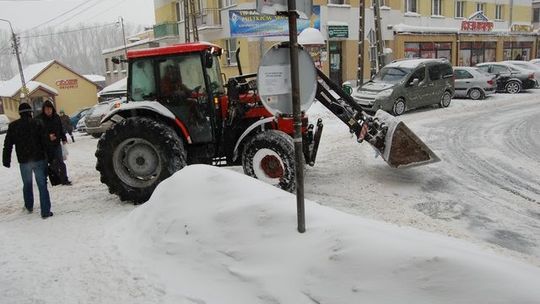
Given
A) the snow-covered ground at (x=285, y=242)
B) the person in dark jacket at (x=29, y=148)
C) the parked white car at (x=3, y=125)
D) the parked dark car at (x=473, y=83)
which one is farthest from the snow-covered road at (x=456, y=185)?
the parked white car at (x=3, y=125)

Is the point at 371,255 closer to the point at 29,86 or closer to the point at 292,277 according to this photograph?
the point at 292,277

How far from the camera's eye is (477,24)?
123 feet

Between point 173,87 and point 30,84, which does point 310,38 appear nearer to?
point 173,87

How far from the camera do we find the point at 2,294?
4.27 metres

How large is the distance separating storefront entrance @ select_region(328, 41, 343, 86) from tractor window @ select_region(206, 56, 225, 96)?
72.3ft

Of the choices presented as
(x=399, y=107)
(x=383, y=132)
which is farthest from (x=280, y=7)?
(x=399, y=107)

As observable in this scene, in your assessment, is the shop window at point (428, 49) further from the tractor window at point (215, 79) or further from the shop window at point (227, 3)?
the tractor window at point (215, 79)

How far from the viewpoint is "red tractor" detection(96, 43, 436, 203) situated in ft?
22.7

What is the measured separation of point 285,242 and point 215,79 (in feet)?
13.8

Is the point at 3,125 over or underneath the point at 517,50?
underneath

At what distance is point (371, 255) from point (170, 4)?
34.0 metres

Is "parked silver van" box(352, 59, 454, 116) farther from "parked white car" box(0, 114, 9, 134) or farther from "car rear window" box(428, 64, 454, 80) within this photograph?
"parked white car" box(0, 114, 9, 134)

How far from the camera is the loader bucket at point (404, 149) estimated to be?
7398 mm

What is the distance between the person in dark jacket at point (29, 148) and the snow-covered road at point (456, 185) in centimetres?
387
